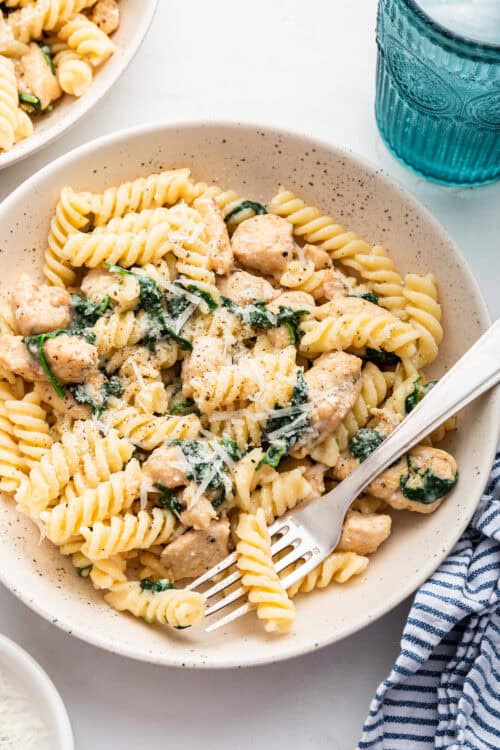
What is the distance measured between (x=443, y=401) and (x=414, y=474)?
256 mm

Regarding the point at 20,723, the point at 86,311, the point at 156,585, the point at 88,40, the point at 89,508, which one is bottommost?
the point at 20,723

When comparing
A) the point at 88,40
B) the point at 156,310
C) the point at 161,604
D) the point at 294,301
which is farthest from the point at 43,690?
the point at 88,40

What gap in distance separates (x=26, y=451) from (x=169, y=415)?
482 millimetres

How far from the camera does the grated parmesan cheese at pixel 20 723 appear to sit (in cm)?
358

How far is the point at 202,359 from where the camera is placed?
361 cm

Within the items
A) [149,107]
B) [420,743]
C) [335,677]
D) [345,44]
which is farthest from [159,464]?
[345,44]

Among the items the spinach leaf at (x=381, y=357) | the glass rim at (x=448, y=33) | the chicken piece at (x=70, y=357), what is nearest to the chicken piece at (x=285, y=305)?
the spinach leaf at (x=381, y=357)

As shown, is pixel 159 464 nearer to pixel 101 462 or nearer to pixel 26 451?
pixel 101 462

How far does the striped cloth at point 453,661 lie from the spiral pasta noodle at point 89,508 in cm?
101

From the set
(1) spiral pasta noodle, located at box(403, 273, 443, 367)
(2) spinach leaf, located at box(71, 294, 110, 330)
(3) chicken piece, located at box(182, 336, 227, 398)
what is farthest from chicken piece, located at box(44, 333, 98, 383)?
(1) spiral pasta noodle, located at box(403, 273, 443, 367)

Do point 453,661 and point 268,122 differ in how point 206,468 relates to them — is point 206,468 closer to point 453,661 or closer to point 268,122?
point 453,661

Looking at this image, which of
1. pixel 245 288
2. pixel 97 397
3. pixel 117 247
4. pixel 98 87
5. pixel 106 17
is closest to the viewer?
pixel 97 397

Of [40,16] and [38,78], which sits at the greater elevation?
[40,16]

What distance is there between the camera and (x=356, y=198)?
155 inches
